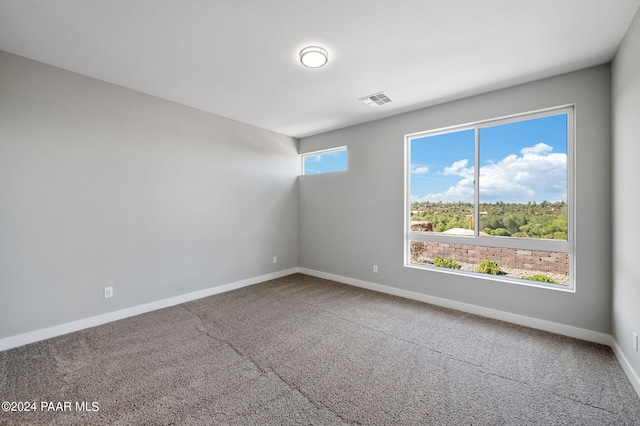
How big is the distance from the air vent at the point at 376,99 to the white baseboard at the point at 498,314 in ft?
8.60

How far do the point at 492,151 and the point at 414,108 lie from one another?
45.0 inches

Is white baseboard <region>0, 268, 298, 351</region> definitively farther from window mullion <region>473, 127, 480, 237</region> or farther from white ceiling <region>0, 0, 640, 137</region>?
window mullion <region>473, 127, 480, 237</region>

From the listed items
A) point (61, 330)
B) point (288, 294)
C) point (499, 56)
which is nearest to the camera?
point (499, 56)

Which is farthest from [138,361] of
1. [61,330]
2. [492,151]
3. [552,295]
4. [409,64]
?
[492,151]

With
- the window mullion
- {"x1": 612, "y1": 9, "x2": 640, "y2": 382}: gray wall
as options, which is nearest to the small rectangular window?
the window mullion

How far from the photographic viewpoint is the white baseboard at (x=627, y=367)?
1.85 m

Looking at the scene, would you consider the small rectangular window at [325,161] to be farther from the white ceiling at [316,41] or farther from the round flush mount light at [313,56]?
the round flush mount light at [313,56]

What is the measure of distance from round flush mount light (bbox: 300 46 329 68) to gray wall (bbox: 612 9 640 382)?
Result: 88.8 inches

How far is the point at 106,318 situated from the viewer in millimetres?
2902

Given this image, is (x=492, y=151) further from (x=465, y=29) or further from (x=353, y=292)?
(x=353, y=292)

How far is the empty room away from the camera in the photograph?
1.85 meters

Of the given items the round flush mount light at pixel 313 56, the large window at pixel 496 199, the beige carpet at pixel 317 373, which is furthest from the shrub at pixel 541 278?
the round flush mount light at pixel 313 56

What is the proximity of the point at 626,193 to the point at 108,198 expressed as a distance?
4860 millimetres

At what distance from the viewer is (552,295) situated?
108 inches
